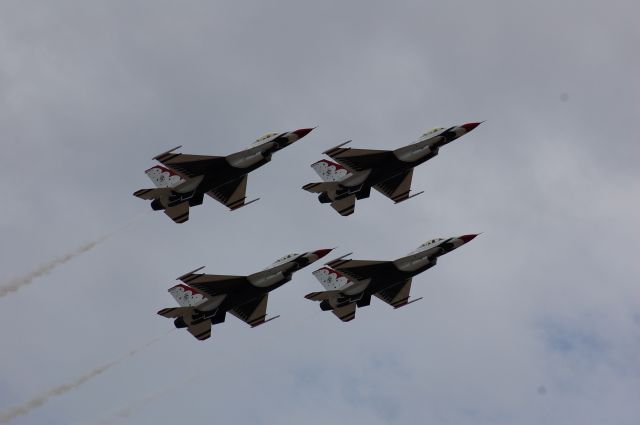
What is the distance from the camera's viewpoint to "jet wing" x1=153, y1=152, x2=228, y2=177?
116m

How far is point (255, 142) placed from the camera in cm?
11800

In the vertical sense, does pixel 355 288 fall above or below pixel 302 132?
below

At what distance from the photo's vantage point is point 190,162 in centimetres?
11688

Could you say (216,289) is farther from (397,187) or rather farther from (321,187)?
(397,187)

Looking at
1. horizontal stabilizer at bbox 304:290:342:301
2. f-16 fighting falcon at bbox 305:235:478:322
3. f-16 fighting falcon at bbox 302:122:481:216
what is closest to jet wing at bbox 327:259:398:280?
f-16 fighting falcon at bbox 305:235:478:322

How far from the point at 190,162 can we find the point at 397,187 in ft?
56.9

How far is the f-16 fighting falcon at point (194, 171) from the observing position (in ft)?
383

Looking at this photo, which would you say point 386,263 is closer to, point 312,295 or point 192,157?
point 312,295

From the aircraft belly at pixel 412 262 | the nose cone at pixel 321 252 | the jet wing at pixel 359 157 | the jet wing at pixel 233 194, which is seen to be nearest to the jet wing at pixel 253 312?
the nose cone at pixel 321 252

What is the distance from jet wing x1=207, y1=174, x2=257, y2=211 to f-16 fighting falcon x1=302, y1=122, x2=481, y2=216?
198 inches

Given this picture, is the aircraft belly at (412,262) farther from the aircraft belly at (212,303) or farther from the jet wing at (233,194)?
the aircraft belly at (212,303)

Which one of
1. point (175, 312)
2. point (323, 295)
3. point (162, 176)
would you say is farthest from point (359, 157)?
point (175, 312)

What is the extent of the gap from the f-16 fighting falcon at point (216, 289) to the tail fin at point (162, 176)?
6.94m

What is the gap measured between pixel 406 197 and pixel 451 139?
6.94 m
